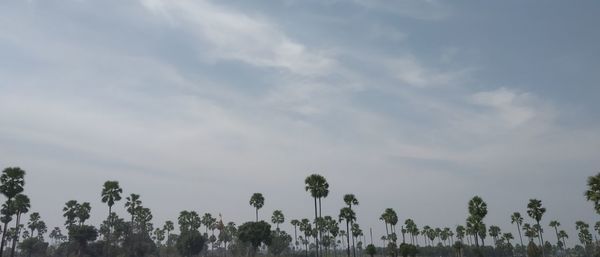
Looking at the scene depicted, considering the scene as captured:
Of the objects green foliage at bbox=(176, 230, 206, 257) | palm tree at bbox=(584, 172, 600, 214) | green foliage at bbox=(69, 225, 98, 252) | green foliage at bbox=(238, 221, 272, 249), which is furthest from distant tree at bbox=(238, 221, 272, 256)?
palm tree at bbox=(584, 172, 600, 214)

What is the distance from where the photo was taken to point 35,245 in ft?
491

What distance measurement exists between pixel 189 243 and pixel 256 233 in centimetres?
3020

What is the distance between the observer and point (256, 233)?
116m

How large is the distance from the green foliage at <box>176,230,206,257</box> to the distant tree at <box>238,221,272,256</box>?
1001 inches

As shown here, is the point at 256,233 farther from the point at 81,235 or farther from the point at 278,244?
the point at 278,244

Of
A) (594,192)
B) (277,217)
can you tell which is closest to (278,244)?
(277,217)

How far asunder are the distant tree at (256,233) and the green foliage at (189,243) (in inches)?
1001

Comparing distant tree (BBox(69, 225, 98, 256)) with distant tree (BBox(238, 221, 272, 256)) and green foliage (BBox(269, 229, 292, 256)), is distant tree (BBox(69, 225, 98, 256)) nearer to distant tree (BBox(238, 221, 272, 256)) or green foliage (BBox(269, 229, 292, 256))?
distant tree (BBox(238, 221, 272, 256))

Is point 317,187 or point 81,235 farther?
point 81,235

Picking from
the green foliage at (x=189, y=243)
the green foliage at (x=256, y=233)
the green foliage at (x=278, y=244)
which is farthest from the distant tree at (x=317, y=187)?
the green foliage at (x=278, y=244)

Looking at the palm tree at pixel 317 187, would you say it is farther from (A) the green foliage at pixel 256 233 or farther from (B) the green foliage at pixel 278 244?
(B) the green foliage at pixel 278 244

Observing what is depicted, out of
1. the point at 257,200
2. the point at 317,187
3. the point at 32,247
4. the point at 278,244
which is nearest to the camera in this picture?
the point at 317,187

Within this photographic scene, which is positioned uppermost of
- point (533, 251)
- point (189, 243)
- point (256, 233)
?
point (256, 233)

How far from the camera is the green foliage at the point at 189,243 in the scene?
135375mm
